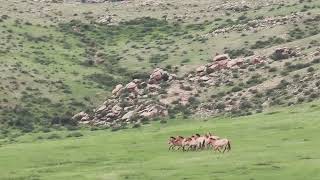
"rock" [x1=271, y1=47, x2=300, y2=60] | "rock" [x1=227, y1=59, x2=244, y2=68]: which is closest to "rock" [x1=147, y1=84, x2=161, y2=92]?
"rock" [x1=227, y1=59, x2=244, y2=68]

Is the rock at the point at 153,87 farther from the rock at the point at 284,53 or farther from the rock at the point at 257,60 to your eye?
the rock at the point at 284,53

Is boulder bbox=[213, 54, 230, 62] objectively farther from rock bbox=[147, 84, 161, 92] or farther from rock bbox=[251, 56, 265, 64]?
rock bbox=[147, 84, 161, 92]

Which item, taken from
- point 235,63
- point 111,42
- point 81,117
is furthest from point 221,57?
point 111,42

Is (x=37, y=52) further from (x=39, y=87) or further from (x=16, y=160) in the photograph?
(x=16, y=160)

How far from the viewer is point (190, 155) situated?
5253cm

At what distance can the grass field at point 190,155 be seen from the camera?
141ft

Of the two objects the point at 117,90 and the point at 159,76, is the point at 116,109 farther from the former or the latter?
the point at 159,76

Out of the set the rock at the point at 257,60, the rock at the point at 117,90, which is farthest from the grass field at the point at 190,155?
the rock at the point at 117,90

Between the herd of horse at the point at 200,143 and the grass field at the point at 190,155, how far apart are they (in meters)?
0.75

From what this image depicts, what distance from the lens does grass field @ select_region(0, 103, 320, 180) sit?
43094 mm

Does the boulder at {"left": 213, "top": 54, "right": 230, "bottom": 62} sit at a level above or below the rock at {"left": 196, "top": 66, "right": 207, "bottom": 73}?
above

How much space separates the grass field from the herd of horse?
75 cm

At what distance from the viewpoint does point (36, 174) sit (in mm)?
47469

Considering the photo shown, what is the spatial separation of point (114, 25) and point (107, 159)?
96969mm
